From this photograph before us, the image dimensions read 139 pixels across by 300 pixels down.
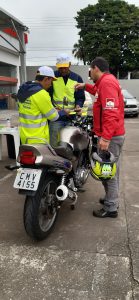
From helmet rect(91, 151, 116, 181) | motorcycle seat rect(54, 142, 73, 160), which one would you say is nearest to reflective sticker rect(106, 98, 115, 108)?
helmet rect(91, 151, 116, 181)

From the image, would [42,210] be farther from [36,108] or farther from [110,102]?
[110,102]

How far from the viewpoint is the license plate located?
316 centimetres

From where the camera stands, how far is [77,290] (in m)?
2.64

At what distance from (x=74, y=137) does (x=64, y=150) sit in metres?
0.38

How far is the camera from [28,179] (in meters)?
3.21

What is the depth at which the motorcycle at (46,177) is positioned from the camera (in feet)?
10.5

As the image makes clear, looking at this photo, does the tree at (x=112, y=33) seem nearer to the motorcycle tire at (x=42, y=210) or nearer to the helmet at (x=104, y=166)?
the helmet at (x=104, y=166)

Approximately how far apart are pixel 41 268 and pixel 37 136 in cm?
152

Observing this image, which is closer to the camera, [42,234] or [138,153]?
[42,234]

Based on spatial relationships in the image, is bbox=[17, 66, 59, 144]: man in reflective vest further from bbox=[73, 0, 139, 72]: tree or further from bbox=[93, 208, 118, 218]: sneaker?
bbox=[73, 0, 139, 72]: tree

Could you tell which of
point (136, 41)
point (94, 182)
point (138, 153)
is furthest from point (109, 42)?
point (94, 182)

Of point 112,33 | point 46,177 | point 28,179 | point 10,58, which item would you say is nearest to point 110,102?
point 46,177

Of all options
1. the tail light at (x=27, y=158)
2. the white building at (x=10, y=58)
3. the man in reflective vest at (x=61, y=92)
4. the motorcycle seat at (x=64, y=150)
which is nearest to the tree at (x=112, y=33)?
the white building at (x=10, y=58)

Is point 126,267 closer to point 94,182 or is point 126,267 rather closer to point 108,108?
point 108,108
